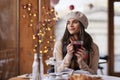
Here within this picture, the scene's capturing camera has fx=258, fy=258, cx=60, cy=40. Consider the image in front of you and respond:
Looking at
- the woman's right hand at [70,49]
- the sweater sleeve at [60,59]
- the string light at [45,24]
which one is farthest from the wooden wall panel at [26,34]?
the woman's right hand at [70,49]

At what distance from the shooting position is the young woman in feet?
8.30

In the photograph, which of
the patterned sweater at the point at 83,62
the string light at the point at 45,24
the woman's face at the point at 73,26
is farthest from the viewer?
the string light at the point at 45,24

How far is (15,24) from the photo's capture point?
545 centimetres

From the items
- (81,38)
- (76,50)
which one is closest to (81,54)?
(76,50)

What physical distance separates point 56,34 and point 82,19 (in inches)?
146

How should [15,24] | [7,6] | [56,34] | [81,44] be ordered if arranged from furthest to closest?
[56,34] → [15,24] → [7,6] → [81,44]

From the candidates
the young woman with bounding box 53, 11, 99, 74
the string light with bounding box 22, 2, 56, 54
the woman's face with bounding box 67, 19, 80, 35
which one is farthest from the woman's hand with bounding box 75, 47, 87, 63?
the string light with bounding box 22, 2, 56, 54

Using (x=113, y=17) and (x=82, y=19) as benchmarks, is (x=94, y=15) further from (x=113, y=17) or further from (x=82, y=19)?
(x=82, y=19)

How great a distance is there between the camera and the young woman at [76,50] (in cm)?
253

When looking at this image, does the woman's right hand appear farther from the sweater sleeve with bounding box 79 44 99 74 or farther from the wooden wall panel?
the wooden wall panel

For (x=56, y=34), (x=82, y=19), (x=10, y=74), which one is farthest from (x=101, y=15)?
(x=82, y=19)

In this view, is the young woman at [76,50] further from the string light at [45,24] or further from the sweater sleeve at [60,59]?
the string light at [45,24]

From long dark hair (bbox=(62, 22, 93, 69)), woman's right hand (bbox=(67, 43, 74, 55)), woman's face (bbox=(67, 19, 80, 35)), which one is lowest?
woman's right hand (bbox=(67, 43, 74, 55))

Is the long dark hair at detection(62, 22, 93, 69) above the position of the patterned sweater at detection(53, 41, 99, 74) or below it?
above
